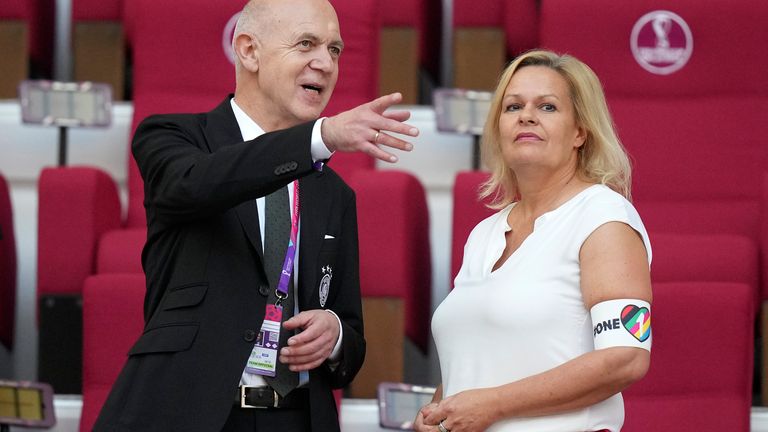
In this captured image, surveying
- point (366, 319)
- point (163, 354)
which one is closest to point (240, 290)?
point (163, 354)

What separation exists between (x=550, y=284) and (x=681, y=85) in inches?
55.8

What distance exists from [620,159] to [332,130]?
0.40 m

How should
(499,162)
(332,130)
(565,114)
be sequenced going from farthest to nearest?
(499,162) < (565,114) < (332,130)

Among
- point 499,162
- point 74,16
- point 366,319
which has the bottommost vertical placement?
point 366,319

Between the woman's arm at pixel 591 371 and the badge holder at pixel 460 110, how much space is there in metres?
1.26

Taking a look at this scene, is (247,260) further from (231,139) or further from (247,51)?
(247,51)

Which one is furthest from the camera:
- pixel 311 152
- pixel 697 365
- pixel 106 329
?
pixel 106 329

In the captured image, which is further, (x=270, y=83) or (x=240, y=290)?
(x=270, y=83)

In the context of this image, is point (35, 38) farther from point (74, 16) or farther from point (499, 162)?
point (499, 162)

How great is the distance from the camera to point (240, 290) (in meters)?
1.47

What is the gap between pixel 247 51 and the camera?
1656 mm

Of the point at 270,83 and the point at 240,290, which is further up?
the point at 270,83

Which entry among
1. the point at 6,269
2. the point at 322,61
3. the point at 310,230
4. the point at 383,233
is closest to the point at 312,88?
the point at 322,61

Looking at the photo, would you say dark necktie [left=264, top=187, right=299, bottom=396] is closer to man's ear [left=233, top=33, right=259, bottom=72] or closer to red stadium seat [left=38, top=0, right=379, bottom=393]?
man's ear [left=233, top=33, right=259, bottom=72]
